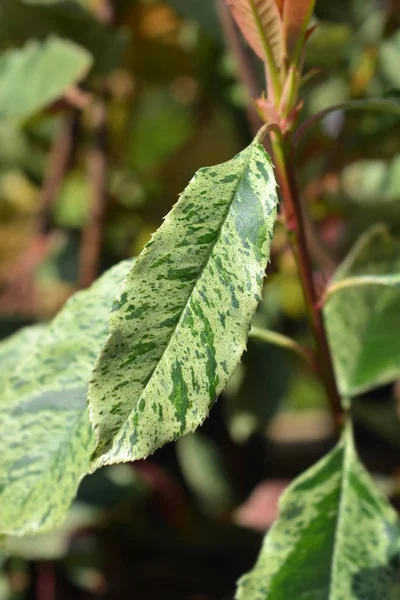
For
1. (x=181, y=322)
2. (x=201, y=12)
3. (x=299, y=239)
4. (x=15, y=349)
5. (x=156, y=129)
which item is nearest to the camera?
(x=181, y=322)

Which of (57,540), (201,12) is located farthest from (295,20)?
(57,540)

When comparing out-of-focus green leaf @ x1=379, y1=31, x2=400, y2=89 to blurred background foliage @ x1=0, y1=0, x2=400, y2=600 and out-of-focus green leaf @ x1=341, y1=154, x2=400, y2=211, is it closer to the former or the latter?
blurred background foliage @ x1=0, y1=0, x2=400, y2=600

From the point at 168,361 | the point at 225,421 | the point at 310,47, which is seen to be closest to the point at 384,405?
the point at 225,421

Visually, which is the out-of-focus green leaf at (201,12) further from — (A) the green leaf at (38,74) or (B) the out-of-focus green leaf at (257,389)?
(B) the out-of-focus green leaf at (257,389)

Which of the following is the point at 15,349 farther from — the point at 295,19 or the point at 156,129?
the point at 156,129

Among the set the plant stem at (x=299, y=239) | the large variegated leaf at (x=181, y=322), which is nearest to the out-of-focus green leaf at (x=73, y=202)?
the plant stem at (x=299, y=239)

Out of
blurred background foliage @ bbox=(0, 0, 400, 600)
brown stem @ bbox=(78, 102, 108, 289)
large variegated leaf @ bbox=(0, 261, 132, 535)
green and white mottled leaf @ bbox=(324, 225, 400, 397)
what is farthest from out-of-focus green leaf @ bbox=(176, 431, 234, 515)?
large variegated leaf @ bbox=(0, 261, 132, 535)
